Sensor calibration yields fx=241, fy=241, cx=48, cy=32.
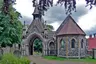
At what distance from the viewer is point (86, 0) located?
21.1 feet

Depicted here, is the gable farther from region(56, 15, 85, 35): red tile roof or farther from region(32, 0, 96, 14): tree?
region(32, 0, 96, 14): tree

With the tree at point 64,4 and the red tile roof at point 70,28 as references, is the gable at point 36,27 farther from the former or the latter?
the tree at point 64,4

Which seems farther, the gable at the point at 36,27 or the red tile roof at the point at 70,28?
the gable at the point at 36,27

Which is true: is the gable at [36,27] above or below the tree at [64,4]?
above

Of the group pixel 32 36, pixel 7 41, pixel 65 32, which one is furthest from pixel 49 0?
pixel 32 36

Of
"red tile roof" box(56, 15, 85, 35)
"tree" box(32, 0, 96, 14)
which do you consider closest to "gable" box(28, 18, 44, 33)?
"red tile roof" box(56, 15, 85, 35)

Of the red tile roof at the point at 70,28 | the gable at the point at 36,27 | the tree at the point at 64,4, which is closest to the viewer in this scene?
the tree at the point at 64,4

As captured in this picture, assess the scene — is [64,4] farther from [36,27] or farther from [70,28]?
[36,27]

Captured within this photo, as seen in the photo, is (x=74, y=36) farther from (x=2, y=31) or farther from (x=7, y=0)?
(x=7, y=0)

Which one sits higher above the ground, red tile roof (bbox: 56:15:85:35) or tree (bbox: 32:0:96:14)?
red tile roof (bbox: 56:15:85:35)

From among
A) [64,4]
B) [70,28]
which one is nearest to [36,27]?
[70,28]

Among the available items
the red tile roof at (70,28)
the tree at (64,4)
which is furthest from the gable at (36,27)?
the tree at (64,4)

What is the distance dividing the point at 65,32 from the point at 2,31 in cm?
1361

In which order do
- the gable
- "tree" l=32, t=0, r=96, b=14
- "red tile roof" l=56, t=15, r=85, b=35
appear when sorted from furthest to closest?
the gable, "red tile roof" l=56, t=15, r=85, b=35, "tree" l=32, t=0, r=96, b=14
